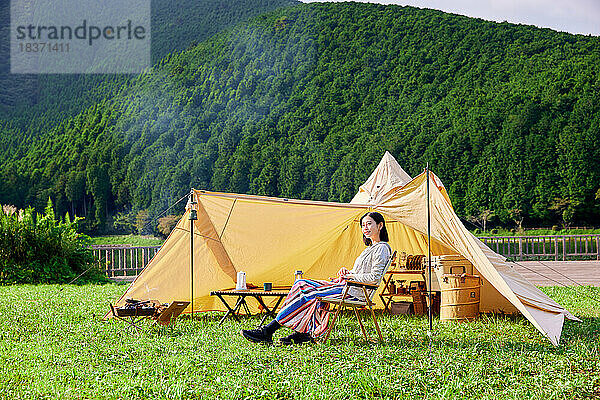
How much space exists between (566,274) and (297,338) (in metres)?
10.2

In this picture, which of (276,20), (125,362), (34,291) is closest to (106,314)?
(125,362)

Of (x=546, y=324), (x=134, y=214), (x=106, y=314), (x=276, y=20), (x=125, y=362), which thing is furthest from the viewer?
(x=276, y=20)

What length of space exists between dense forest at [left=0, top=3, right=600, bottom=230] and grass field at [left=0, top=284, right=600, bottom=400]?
24358 mm

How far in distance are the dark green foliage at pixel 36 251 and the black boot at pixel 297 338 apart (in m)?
8.60

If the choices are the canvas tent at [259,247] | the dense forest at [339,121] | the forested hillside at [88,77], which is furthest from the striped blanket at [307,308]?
the forested hillside at [88,77]

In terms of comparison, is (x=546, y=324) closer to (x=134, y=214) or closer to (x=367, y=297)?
(x=367, y=297)

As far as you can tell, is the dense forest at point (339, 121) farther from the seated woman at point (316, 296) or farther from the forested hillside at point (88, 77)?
the seated woman at point (316, 296)

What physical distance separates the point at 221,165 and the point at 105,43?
Result: 20.4 meters

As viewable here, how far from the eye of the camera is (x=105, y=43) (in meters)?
57.8

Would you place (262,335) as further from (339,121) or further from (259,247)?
(339,121)

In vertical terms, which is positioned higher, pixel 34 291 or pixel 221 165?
pixel 221 165

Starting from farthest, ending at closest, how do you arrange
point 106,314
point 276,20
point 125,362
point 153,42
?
point 153,42 → point 276,20 → point 106,314 → point 125,362

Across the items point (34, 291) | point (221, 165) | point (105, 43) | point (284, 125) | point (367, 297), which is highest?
point (105, 43)

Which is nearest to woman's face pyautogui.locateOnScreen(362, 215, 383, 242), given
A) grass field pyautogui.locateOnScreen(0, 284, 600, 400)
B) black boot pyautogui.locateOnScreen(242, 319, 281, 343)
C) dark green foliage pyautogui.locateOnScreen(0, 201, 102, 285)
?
grass field pyautogui.locateOnScreen(0, 284, 600, 400)
